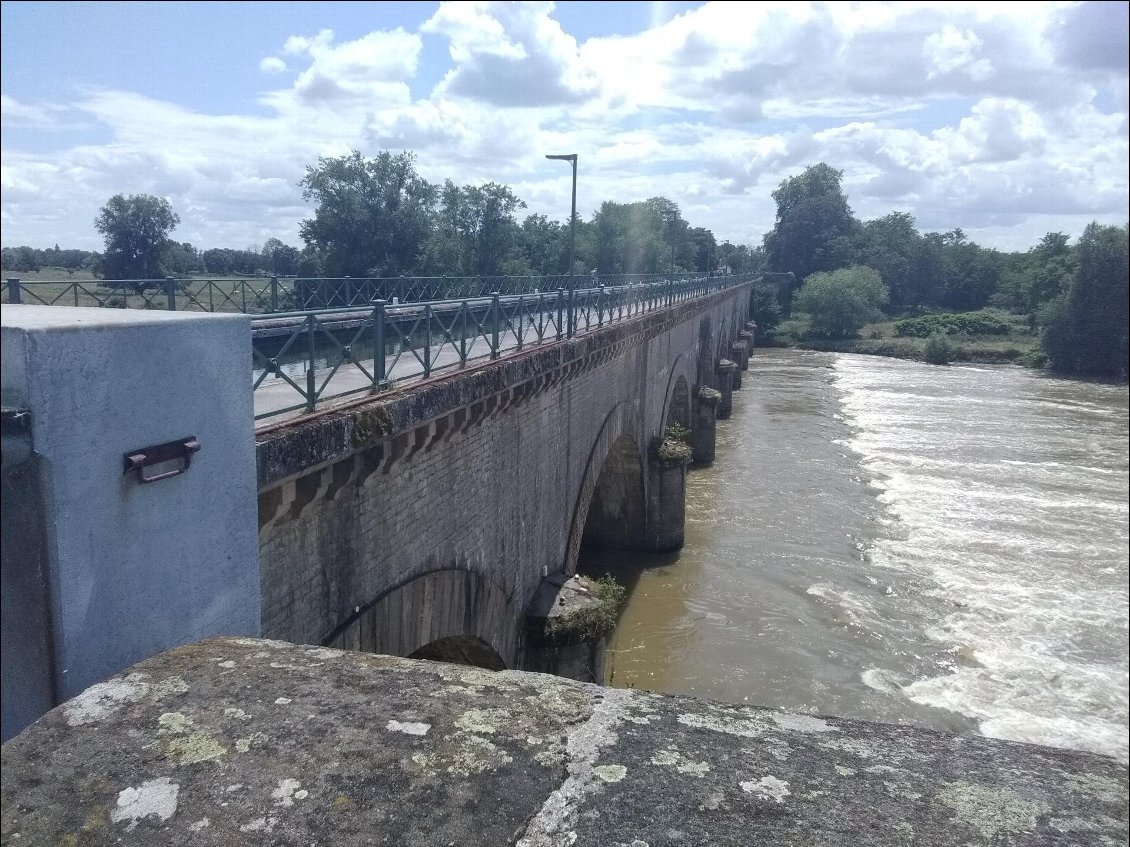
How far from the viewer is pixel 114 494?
256 centimetres

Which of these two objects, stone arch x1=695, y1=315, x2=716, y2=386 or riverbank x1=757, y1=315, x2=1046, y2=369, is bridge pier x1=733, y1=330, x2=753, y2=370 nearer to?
stone arch x1=695, y1=315, x2=716, y2=386

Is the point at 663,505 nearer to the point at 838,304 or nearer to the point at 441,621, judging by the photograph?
the point at 441,621

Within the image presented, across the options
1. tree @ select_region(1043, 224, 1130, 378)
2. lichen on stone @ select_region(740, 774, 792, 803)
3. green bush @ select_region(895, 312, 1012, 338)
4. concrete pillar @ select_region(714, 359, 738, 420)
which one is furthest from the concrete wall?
green bush @ select_region(895, 312, 1012, 338)

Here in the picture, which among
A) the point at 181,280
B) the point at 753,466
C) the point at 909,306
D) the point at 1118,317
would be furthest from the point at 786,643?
the point at 909,306

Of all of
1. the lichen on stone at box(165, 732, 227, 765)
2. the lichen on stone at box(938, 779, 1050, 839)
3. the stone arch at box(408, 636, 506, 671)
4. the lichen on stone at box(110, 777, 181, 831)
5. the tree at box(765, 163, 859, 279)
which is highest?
the tree at box(765, 163, 859, 279)

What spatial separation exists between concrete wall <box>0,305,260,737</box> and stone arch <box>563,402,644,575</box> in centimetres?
1083

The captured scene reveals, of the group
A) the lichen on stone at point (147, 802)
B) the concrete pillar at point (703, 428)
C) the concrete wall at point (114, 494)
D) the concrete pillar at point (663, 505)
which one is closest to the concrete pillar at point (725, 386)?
the concrete pillar at point (703, 428)

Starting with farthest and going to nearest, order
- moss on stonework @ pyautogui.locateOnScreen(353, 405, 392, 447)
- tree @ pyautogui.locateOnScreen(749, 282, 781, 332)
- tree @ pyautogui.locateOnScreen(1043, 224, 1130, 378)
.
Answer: tree @ pyautogui.locateOnScreen(749, 282, 781, 332), tree @ pyautogui.locateOnScreen(1043, 224, 1130, 378), moss on stonework @ pyautogui.locateOnScreen(353, 405, 392, 447)

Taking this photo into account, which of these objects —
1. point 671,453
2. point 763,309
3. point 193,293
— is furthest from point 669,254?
point 193,293

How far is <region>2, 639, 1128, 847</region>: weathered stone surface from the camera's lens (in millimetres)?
1889

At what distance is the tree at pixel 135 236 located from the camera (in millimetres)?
21250

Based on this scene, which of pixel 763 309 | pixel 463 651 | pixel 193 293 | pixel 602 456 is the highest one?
pixel 193 293

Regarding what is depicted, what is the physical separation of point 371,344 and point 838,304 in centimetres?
7705

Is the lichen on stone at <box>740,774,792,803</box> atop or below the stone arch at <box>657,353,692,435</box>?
atop
